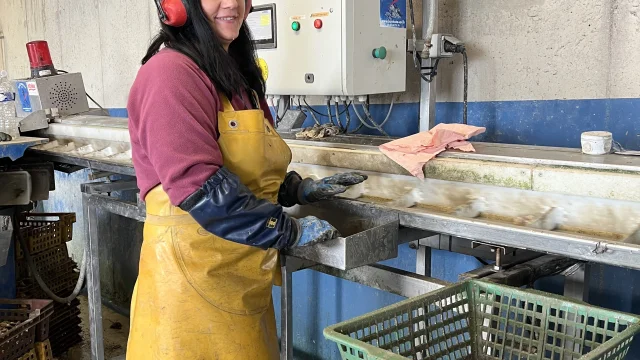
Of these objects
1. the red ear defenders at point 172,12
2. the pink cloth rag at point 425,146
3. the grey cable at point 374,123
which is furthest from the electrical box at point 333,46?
the red ear defenders at point 172,12

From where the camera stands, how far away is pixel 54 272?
134 inches

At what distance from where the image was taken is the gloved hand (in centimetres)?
165

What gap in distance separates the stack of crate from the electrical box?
179 centimetres

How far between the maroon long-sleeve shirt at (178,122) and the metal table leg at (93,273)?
1.21m

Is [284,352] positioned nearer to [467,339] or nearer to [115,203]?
[467,339]

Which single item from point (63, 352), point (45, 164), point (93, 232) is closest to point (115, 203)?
point (93, 232)

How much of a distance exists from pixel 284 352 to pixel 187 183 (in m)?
0.69

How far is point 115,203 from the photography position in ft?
7.64

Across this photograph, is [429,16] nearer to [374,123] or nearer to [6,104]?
[374,123]

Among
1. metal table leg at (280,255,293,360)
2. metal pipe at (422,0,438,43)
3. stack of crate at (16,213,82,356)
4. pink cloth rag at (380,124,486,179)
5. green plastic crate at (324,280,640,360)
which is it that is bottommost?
stack of crate at (16,213,82,356)

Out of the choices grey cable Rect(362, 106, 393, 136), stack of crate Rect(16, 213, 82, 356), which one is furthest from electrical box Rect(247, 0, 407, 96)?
stack of crate Rect(16, 213, 82, 356)

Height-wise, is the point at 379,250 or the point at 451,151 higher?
the point at 451,151

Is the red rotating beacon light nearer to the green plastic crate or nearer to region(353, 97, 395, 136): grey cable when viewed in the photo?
region(353, 97, 395, 136): grey cable

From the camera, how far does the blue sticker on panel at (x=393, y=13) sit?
7.02 ft
